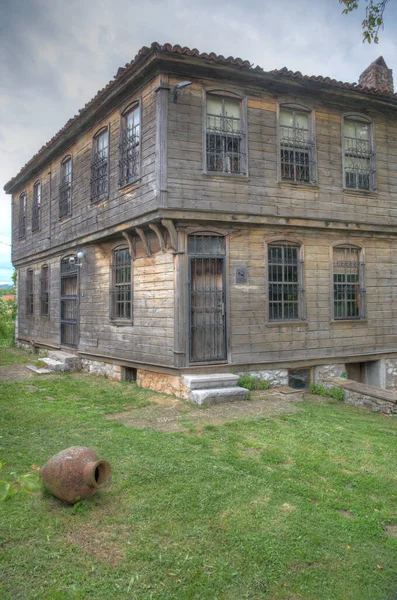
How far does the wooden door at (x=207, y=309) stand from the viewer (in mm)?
9297

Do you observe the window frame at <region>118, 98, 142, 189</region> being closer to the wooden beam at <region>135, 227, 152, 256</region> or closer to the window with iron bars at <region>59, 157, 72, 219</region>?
the wooden beam at <region>135, 227, 152, 256</region>

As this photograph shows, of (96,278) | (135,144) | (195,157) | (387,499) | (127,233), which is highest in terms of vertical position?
(135,144)

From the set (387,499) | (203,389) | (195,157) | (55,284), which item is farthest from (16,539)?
(55,284)

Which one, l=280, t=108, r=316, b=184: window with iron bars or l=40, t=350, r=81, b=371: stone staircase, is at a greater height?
l=280, t=108, r=316, b=184: window with iron bars

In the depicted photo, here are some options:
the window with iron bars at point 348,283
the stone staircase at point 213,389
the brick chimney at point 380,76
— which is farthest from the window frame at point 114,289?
the brick chimney at point 380,76

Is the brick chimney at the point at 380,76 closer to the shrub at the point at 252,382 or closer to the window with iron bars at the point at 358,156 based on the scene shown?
the window with iron bars at the point at 358,156

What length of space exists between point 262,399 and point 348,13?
21.9ft

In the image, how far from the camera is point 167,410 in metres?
7.92

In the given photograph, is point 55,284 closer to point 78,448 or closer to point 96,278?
point 96,278

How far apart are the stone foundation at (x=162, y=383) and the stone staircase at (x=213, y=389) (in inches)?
9.9

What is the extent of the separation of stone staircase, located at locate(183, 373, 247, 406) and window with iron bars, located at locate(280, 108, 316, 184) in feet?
16.4

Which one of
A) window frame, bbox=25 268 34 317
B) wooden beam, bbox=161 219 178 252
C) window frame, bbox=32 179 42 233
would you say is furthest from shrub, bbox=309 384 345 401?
window frame, bbox=25 268 34 317

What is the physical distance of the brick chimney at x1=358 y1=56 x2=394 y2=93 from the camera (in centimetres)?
1263

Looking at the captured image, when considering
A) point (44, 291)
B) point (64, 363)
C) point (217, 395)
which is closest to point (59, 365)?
point (64, 363)
